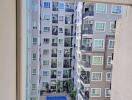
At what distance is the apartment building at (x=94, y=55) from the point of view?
8.27 feet

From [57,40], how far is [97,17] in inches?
31.2

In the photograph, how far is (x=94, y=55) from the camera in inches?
107

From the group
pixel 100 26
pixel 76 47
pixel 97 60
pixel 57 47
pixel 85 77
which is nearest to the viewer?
pixel 57 47

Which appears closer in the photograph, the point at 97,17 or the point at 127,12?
the point at 127,12

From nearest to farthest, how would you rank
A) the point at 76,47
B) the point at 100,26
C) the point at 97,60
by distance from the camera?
the point at 76,47 → the point at 100,26 → the point at 97,60

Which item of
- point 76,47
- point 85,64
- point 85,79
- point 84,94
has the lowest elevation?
point 84,94

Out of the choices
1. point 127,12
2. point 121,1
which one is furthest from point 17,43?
point 127,12

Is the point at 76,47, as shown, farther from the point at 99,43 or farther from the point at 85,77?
the point at 85,77

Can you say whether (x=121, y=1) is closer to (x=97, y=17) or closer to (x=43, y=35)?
(x=43, y=35)

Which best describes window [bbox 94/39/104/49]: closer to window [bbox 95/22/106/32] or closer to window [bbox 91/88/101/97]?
window [bbox 95/22/106/32]

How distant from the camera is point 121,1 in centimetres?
126

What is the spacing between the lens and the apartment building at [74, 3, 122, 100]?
8.27 feet

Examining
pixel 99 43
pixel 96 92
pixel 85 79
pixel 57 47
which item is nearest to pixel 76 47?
pixel 57 47

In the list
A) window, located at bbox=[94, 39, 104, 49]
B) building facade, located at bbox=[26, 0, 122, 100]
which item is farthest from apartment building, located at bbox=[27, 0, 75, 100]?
window, located at bbox=[94, 39, 104, 49]
